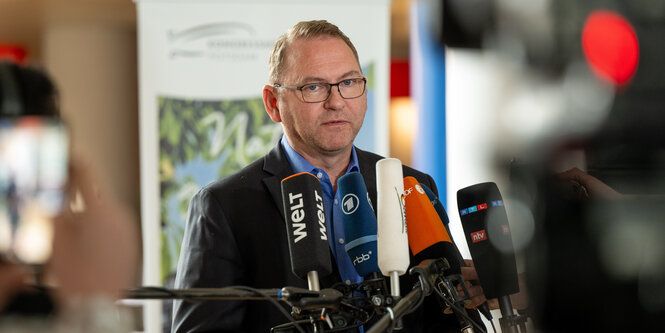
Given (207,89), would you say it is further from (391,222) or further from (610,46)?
(610,46)

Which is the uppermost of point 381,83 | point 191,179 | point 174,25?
point 174,25

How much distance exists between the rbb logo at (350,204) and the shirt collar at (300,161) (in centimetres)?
38

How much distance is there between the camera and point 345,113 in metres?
1.40

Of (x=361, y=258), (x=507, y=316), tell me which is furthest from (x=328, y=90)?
(x=507, y=316)

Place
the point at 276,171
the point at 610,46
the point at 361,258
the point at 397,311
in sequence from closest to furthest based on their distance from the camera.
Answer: the point at 610,46 < the point at 397,311 < the point at 361,258 < the point at 276,171

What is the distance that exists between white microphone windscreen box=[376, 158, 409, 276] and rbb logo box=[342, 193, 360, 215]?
0.12m

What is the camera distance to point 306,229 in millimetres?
962

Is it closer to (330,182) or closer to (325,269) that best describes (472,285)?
(325,269)

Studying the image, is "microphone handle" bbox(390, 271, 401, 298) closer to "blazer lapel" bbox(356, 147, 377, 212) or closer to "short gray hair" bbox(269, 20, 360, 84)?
"blazer lapel" bbox(356, 147, 377, 212)

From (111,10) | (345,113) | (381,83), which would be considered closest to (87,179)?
(345,113)

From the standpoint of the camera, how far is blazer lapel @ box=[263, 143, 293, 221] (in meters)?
1.41

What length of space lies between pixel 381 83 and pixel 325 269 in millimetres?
2959

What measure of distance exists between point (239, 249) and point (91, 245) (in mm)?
1047

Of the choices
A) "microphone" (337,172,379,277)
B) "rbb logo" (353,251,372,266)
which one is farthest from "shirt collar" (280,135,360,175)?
"rbb logo" (353,251,372,266)
